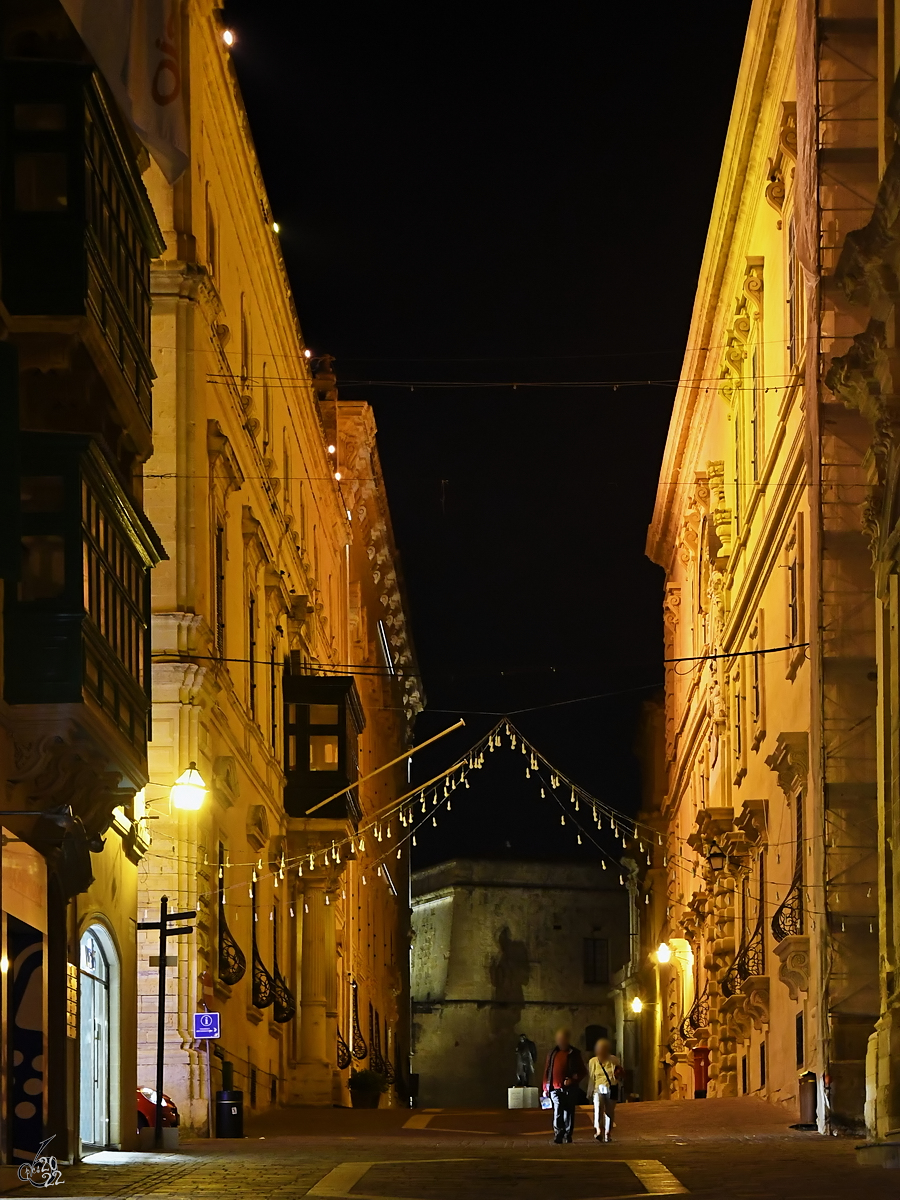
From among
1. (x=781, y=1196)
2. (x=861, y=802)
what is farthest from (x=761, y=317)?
(x=781, y=1196)

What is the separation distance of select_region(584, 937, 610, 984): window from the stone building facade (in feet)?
129

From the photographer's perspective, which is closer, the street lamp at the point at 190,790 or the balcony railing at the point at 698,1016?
the street lamp at the point at 190,790

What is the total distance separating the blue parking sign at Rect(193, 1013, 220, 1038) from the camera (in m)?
30.8

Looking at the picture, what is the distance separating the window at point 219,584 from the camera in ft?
119

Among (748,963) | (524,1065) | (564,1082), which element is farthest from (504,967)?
(564,1082)

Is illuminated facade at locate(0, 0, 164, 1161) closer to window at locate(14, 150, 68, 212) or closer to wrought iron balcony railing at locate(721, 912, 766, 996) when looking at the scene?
window at locate(14, 150, 68, 212)

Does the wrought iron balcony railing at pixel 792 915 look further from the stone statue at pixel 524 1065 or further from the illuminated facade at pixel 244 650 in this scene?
the stone statue at pixel 524 1065

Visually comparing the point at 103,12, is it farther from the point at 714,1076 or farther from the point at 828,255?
the point at 714,1076

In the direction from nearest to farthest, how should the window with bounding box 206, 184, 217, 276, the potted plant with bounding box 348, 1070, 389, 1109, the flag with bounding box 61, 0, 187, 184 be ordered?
the flag with bounding box 61, 0, 187, 184
the window with bounding box 206, 184, 217, 276
the potted plant with bounding box 348, 1070, 389, 1109

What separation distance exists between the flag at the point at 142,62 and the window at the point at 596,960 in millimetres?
73031

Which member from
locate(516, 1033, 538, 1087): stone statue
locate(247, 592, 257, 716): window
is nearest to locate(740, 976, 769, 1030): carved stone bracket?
locate(247, 592, 257, 716): window

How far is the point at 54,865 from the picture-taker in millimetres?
22578

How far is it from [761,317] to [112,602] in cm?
2016

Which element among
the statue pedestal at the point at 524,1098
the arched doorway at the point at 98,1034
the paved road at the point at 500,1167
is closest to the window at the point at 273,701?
the statue pedestal at the point at 524,1098
